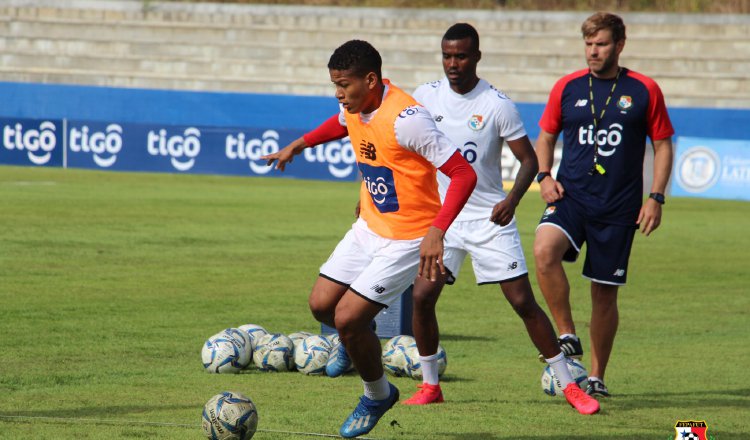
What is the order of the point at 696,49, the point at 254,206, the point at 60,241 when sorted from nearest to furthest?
the point at 60,241, the point at 254,206, the point at 696,49

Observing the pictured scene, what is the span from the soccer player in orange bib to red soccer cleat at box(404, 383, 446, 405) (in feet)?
2.88

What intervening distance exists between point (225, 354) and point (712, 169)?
2012 centimetres

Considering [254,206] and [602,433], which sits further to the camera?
[254,206]

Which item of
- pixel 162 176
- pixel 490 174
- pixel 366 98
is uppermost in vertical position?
pixel 366 98

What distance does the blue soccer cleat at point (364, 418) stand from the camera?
6.42m

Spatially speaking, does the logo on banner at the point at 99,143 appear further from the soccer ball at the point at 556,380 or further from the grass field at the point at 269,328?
the soccer ball at the point at 556,380

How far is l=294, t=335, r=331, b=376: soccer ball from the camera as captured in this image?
335 inches

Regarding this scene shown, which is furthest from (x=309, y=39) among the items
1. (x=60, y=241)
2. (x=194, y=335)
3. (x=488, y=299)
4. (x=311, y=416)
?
(x=311, y=416)

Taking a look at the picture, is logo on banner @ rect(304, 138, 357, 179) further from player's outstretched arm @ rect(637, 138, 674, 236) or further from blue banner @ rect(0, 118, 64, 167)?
player's outstretched arm @ rect(637, 138, 674, 236)

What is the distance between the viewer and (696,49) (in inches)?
1394

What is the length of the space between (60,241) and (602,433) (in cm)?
1096

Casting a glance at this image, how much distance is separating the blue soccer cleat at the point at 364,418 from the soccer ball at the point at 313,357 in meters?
1.95

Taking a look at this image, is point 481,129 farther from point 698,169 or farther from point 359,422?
point 698,169

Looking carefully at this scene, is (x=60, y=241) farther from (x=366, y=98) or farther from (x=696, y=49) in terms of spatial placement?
(x=696, y=49)
